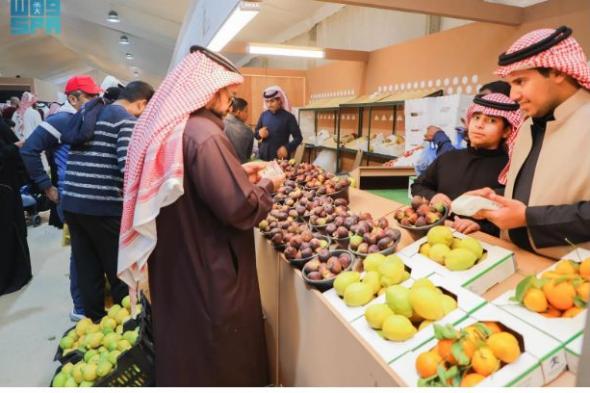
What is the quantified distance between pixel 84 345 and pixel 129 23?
39.1 feet

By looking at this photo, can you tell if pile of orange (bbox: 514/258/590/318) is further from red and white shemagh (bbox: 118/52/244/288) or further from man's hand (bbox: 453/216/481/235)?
red and white shemagh (bbox: 118/52/244/288)

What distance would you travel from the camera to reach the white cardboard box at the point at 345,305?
1260 mm

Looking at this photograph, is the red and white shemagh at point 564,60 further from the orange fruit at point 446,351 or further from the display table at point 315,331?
the orange fruit at point 446,351

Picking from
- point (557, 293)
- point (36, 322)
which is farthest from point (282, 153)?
point (557, 293)

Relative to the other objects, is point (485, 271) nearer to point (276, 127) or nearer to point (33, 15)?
point (276, 127)

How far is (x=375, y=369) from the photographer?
3.40ft

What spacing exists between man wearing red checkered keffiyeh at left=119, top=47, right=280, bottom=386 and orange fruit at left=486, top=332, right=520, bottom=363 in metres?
0.94

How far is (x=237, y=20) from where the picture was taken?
245cm

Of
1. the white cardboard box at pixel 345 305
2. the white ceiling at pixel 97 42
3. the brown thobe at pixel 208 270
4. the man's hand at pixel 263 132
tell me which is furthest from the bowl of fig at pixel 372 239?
the white ceiling at pixel 97 42

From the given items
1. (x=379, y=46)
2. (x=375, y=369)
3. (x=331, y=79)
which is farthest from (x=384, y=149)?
(x=375, y=369)

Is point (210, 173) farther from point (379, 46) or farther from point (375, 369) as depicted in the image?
point (379, 46)

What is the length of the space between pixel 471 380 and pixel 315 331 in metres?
0.69

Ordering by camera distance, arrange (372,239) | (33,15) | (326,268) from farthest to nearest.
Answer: (33,15), (372,239), (326,268)

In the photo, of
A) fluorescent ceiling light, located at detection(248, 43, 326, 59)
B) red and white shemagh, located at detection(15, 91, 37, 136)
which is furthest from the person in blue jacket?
red and white shemagh, located at detection(15, 91, 37, 136)
